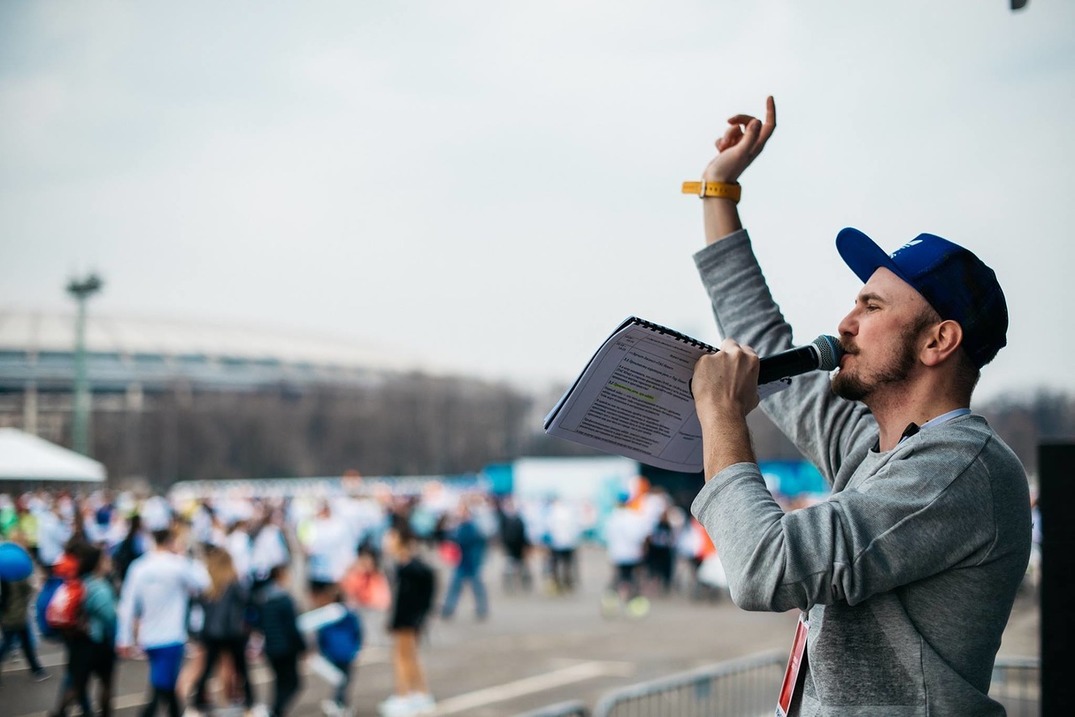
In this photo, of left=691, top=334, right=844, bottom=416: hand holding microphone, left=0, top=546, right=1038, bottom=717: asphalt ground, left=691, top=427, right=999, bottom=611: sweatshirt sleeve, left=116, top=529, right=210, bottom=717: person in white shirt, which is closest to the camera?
left=691, top=427, right=999, bottom=611: sweatshirt sleeve

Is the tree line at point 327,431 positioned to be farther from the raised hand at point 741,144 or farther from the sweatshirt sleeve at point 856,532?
the sweatshirt sleeve at point 856,532

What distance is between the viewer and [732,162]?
2143 mm

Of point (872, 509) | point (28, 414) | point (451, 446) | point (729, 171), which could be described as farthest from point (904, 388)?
point (451, 446)

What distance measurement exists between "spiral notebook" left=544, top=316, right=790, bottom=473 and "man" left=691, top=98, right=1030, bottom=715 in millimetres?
64

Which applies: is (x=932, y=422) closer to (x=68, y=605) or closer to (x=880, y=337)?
(x=880, y=337)

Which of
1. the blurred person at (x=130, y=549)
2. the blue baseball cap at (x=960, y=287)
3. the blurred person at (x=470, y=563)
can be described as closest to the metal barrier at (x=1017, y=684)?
the blue baseball cap at (x=960, y=287)

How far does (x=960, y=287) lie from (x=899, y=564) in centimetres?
48

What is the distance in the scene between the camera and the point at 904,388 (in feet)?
5.41

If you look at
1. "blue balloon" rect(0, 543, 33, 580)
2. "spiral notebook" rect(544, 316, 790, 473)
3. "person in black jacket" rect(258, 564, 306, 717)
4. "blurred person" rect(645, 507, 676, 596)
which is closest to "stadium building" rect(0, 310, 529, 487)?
"blurred person" rect(645, 507, 676, 596)

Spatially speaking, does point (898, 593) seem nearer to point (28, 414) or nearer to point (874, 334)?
point (874, 334)

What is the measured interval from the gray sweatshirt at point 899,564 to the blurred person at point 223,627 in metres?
7.58

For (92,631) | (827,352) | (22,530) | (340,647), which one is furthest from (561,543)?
(827,352)

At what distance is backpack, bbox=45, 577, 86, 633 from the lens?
7504 mm

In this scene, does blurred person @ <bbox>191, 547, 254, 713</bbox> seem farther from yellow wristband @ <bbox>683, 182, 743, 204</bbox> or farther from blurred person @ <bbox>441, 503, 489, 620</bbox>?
yellow wristband @ <bbox>683, 182, 743, 204</bbox>
